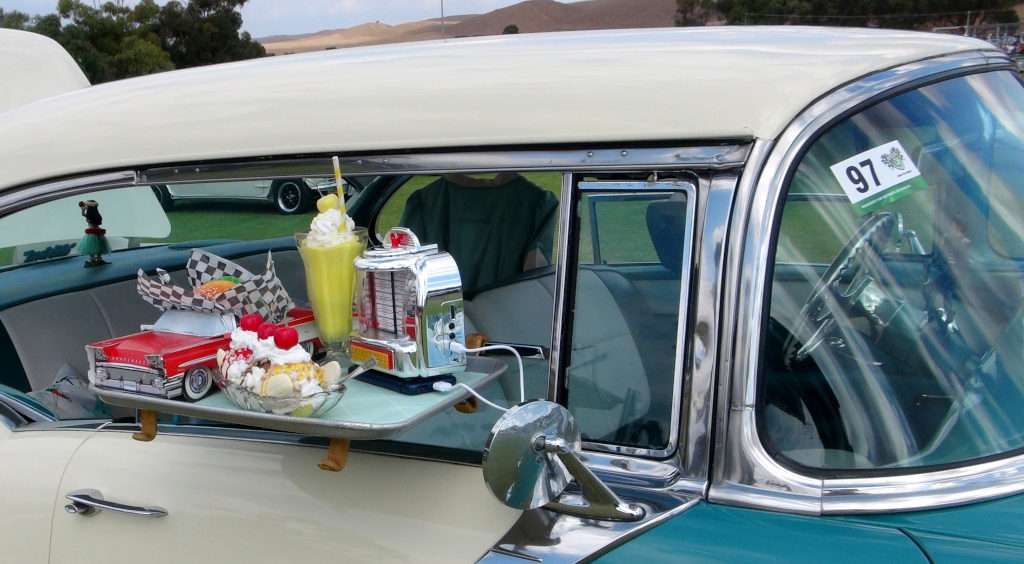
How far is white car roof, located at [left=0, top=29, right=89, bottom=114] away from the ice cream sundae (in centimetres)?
181

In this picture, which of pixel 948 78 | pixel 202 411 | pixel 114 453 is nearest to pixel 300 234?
pixel 202 411

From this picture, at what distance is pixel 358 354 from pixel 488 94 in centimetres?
54

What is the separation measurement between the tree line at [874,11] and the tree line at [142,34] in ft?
55.1

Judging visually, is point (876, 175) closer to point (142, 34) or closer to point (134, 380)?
point (134, 380)

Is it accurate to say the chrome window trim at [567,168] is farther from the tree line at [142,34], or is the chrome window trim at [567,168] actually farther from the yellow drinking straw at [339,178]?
the tree line at [142,34]

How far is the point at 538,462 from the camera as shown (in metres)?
1.35

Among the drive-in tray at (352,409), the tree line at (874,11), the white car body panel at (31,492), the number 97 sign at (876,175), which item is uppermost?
the tree line at (874,11)

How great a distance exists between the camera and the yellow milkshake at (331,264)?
66.6 inches

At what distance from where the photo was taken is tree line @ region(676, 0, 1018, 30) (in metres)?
32.1

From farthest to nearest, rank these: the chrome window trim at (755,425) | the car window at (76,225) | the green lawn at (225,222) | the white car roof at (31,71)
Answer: the green lawn at (225,222), the car window at (76,225), the white car roof at (31,71), the chrome window trim at (755,425)

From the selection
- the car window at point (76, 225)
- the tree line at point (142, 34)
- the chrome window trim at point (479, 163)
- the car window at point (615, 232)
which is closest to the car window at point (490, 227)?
the car window at point (615, 232)

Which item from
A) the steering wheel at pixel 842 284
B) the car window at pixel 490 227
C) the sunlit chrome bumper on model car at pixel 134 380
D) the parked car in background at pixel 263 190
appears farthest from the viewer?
the car window at pixel 490 227

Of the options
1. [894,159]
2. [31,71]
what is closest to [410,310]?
[894,159]

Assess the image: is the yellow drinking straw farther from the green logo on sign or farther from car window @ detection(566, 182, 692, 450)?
the green logo on sign
